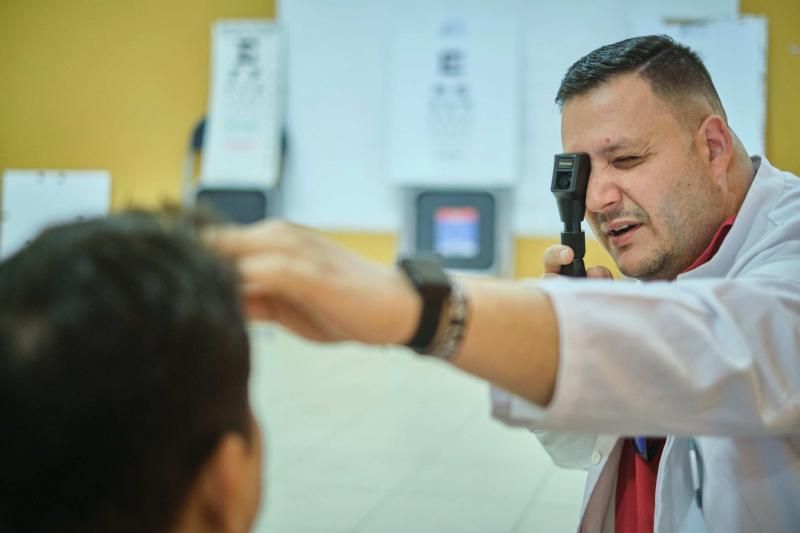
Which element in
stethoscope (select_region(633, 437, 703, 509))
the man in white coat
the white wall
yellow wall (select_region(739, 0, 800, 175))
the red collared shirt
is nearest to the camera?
the man in white coat

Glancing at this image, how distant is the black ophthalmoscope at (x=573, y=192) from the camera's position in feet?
4.04

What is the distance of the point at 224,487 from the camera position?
0.56m

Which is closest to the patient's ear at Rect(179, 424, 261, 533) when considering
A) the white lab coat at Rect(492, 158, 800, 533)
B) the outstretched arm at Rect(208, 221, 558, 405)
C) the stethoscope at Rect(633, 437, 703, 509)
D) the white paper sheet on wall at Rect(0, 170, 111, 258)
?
the outstretched arm at Rect(208, 221, 558, 405)

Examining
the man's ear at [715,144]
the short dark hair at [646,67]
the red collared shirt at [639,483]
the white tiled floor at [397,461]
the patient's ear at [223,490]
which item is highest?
the short dark hair at [646,67]

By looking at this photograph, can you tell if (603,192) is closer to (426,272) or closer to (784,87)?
(426,272)

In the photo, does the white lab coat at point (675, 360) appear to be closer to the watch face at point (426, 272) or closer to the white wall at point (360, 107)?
the watch face at point (426, 272)

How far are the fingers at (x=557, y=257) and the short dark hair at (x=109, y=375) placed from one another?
2.53 ft

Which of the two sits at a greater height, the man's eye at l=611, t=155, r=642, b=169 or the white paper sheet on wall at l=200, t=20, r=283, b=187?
the white paper sheet on wall at l=200, t=20, r=283, b=187

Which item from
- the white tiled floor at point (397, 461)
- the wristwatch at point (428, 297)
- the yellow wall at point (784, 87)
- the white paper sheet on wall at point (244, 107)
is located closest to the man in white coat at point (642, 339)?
the wristwatch at point (428, 297)

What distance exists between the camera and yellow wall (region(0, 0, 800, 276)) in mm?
5035

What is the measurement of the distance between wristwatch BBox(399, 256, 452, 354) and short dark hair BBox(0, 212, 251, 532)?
0.15 m

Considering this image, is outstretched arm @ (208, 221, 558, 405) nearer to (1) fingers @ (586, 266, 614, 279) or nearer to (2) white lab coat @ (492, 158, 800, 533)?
(2) white lab coat @ (492, 158, 800, 533)

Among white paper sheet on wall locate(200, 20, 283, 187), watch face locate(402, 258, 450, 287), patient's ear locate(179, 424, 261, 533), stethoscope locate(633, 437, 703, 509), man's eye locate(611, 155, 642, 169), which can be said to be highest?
white paper sheet on wall locate(200, 20, 283, 187)

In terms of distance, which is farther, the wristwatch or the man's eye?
the man's eye
